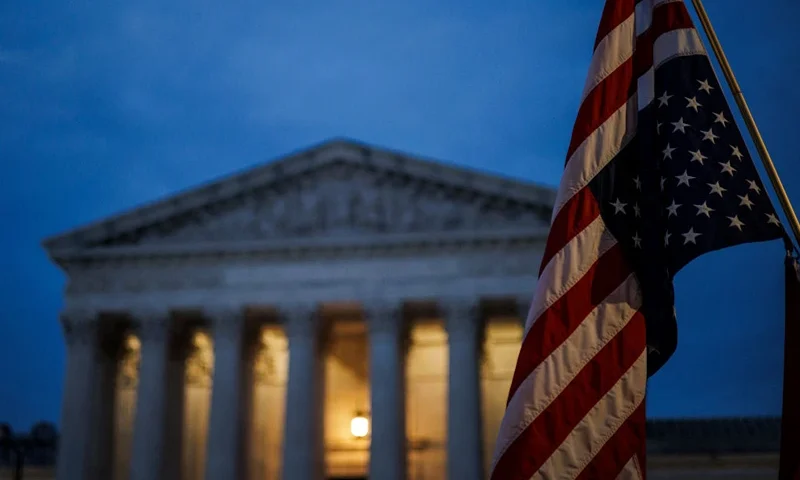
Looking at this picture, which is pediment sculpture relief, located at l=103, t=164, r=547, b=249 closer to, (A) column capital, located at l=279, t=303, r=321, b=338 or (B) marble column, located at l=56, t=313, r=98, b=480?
(A) column capital, located at l=279, t=303, r=321, b=338

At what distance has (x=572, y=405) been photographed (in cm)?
784

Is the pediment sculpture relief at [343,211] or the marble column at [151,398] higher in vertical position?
the pediment sculpture relief at [343,211]

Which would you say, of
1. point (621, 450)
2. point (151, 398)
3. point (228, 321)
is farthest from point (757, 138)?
point (151, 398)

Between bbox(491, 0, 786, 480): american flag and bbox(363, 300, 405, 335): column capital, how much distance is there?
84.7ft

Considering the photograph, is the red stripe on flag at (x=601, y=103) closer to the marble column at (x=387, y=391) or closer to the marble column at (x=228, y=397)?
the marble column at (x=387, y=391)

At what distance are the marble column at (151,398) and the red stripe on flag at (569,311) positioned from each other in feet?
96.6

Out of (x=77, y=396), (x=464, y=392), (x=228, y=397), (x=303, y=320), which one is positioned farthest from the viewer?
(x=77, y=396)

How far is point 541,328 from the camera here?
7.97 metres

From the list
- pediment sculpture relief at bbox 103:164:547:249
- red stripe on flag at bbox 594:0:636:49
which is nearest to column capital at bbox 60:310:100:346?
pediment sculpture relief at bbox 103:164:547:249

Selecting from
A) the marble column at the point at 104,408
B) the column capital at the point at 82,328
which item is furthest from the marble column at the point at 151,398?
the marble column at the point at 104,408

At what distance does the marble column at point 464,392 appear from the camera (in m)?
32.7

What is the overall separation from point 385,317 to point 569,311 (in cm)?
2641

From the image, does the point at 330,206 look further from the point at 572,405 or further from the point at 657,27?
the point at 572,405

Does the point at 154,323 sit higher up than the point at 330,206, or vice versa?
the point at 330,206
